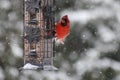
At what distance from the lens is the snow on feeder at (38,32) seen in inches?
248

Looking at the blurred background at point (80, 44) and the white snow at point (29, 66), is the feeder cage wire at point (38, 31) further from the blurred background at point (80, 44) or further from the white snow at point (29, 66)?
the blurred background at point (80, 44)

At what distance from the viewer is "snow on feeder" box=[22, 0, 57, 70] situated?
20.7ft

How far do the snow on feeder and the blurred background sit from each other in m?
5.30

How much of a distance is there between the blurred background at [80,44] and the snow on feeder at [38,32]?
5.30m

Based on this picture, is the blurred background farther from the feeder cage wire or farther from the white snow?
the white snow

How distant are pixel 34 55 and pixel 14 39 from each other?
5.43 metres

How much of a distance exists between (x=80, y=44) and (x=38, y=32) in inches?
234

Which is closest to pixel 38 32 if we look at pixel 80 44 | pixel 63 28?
pixel 63 28

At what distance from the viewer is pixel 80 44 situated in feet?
40.1

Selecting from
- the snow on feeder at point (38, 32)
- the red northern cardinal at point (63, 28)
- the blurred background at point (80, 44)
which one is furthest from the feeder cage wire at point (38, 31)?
the blurred background at point (80, 44)

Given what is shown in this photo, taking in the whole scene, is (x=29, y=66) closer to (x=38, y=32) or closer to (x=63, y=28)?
(x=38, y=32)

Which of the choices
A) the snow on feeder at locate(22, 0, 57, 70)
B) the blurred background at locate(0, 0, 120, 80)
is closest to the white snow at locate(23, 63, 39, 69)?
the snow on feeder at locate(22, 0, 57, 70)

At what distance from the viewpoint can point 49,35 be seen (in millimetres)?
6371

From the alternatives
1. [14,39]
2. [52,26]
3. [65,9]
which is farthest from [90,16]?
[52,26]
